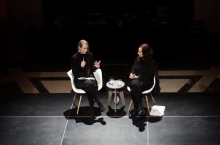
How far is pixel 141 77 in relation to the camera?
6.55m

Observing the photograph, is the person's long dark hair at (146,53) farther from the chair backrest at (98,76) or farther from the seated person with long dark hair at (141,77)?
the chair backrest at (98,76)

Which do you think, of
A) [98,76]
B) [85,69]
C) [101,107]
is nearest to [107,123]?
[101,107]

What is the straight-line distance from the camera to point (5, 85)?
26.0 feet

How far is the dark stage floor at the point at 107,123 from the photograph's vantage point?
230 inches

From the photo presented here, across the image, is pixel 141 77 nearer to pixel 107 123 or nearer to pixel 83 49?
pixel 107 123

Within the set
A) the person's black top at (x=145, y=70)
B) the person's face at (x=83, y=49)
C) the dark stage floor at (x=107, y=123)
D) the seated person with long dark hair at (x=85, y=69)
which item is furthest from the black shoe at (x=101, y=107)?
the person's face at (x=83, y=49)

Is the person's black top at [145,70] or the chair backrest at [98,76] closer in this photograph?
the person's black top at [145,70]

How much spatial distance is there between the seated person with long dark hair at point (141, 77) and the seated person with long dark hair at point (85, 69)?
1.98 feet

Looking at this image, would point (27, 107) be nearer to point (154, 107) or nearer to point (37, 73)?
point (37, 73)

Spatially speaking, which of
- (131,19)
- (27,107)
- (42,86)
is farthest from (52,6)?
(27,107)

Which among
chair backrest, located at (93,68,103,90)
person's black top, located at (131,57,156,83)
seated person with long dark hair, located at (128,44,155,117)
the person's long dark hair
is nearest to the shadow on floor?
chair backrest, located at (93,68,103,90)

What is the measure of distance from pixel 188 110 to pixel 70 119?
2.04 m

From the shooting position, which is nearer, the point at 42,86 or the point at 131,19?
the point at 42,86

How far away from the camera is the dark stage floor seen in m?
5.84
